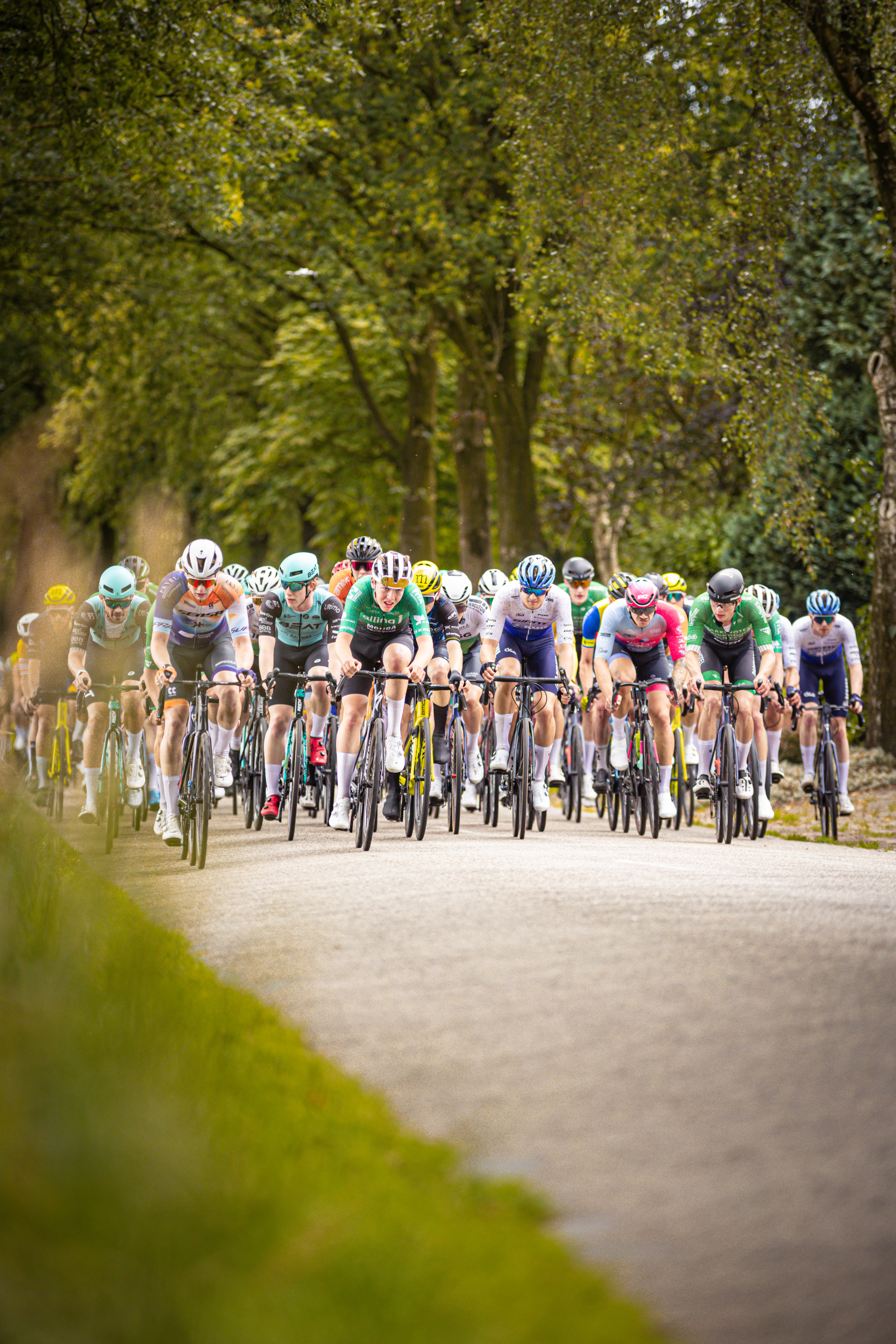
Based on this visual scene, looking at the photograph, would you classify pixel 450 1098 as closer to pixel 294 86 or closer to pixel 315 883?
pixel 315 883

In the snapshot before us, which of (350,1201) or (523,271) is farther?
(523,271)

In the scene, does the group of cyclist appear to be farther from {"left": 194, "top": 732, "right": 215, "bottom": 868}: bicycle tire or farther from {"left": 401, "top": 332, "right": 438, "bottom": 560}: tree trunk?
{"left": 401, "top": 332, "right": 438, "bottom": 560}: tree trunk

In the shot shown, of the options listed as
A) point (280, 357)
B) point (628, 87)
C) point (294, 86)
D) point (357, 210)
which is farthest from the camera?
point (280, 357)

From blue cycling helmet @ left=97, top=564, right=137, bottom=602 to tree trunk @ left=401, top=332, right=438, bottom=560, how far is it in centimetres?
1505

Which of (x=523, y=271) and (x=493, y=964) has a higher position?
(x=523, y=271)

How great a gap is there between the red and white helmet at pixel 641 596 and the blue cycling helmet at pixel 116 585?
4.23 meters

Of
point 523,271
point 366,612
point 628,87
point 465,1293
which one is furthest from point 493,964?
point 523,271

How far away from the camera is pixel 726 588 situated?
14.2 meters

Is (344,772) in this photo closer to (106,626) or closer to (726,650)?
(106,626)

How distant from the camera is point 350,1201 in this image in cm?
385

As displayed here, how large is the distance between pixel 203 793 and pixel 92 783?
2.71m

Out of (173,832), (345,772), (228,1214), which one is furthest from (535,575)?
(228,1214)

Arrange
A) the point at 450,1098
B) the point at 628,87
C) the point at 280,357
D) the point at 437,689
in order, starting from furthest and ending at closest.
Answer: the point at 280,357, the point at 628,87, the point at 437,689, the point at 450,1098

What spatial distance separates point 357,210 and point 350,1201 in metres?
25.8
